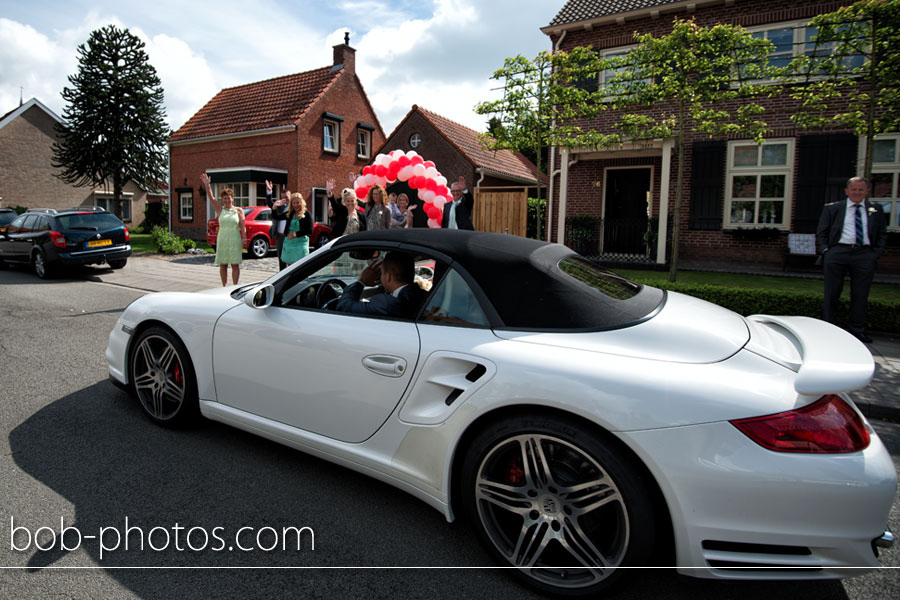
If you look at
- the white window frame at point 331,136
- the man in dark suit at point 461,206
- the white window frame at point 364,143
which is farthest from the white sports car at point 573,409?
the white window frame at point 364,143

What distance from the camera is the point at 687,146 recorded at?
46.4ft

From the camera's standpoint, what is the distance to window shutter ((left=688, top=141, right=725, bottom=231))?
13734 millimetres

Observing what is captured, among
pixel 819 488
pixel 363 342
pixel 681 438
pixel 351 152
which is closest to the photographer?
pixel 819 488

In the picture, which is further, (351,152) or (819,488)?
(351,152)

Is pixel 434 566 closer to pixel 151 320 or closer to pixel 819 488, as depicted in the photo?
pixel 819 488

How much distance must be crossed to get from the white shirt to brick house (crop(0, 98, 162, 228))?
117 ft

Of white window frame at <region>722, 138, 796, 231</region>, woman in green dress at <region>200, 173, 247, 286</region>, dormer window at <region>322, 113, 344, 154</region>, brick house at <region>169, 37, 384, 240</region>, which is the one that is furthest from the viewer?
dormer window at <region>322, 113, 344, 154</region>

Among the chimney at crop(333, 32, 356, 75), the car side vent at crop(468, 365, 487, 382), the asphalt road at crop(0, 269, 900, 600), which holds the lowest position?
the asphalt road at crop(0, 269, 900, 600)

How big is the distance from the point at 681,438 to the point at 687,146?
14.2 meters

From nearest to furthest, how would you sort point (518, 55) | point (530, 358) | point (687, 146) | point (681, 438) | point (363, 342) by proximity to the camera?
point (681, 438), point (530, 358), point (363, 342), point (518, 55), point (687, 146)

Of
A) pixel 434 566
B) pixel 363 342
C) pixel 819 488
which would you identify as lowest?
pixel 434 566

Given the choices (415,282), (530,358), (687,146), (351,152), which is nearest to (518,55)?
(687,146)

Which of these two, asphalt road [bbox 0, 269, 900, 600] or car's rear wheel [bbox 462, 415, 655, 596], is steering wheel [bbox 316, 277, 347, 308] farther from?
car's rear wheel [bbox 462, 415, 655, 596]

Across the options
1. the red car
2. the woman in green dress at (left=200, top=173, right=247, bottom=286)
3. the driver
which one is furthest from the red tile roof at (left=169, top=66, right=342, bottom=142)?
the driver
